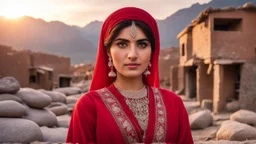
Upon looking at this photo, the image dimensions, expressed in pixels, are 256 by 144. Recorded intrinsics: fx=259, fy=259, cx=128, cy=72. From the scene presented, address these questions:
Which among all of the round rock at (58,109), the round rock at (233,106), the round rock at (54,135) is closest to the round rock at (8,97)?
the round rock at (54,135)

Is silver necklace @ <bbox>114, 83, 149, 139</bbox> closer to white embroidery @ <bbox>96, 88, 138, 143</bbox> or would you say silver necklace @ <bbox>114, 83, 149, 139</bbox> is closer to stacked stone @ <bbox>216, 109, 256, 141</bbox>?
white embroidery @ <bbox>96, 88, 138, 143</bbox>

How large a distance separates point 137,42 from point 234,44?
10.2 m

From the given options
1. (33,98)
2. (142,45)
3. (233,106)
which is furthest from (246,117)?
(142,45)

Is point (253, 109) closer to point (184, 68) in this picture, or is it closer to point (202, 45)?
point (202, 45)

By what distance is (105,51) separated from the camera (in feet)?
6.61

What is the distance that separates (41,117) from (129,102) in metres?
3.71

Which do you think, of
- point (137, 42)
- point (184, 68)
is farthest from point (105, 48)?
point (184, 68)

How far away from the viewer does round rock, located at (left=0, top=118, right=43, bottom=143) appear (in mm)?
3682

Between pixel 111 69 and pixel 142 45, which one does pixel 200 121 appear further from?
pixel 142 45

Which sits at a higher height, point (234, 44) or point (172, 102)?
point (234, 44)

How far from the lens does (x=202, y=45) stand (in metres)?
12.5

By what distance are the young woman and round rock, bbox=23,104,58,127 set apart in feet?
11.4

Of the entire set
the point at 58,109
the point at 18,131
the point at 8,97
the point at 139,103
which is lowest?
the point at 58,109

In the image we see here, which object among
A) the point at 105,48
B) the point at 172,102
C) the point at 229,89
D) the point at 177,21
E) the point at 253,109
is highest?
the point at 177,21
